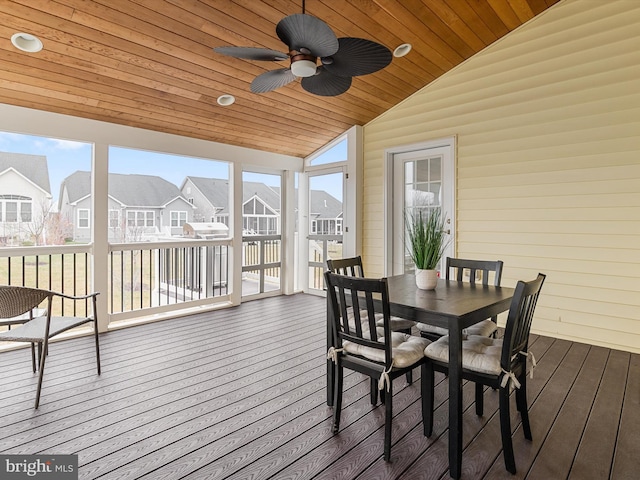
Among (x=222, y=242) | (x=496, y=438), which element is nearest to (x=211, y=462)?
(x=496, y=438)

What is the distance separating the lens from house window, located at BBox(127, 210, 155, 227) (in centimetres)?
452

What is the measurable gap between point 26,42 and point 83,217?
1.81 meters

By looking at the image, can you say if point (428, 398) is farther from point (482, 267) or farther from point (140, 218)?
point (140, 218)

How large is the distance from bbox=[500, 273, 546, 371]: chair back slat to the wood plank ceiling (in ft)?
9.01

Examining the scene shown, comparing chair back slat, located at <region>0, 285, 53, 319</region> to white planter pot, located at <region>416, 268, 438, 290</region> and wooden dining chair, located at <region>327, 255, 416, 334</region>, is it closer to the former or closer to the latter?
wooden dining chair, located at <region>327, 255, 416, 334</region>

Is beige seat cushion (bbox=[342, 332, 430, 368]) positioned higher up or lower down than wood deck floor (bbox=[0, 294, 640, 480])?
higher up

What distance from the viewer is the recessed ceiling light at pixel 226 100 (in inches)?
164

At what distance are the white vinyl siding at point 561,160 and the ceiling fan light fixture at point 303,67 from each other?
2815 millimetres

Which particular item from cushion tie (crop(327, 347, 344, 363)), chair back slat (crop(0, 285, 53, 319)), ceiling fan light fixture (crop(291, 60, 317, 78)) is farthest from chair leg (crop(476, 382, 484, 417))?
chair back slat (crop(0, 285, 53, 319))

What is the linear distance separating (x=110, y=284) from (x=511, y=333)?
427 cm

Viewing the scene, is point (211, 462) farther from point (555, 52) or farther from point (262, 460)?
point (555, 52)

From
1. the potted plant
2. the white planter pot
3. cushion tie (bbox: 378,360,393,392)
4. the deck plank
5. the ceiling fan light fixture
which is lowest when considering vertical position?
the deck plank

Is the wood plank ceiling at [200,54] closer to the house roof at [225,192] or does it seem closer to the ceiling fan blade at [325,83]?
the house roof at [225,192]

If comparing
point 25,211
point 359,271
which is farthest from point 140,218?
point 359,271
